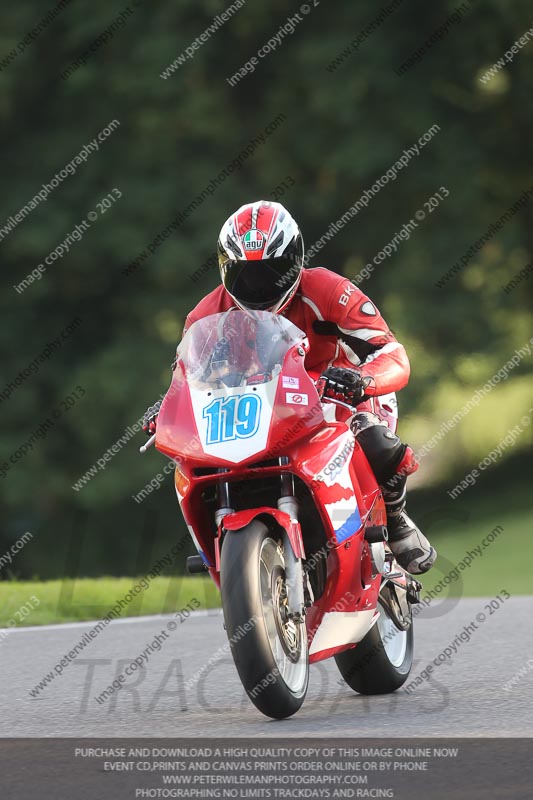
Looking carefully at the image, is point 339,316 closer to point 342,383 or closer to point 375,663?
point 342,383

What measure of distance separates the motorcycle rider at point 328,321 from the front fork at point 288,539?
43 cm

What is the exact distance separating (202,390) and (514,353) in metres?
14.4

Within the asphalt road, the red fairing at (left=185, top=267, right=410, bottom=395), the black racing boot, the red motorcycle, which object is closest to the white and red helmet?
the red fairing at (left=185, top=267, right=410, bottom=395)

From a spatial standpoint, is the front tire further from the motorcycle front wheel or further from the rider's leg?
the motorcycle front wheel

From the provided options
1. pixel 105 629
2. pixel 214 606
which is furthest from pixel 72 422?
pixel 105 629

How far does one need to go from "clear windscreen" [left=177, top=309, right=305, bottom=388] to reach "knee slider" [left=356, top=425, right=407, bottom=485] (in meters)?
0.57

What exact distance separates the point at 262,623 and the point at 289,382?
0.98 m

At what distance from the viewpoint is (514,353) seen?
1975 cm

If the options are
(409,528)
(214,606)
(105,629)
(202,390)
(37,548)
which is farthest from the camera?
(37,548)

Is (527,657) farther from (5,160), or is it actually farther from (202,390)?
(5,160)

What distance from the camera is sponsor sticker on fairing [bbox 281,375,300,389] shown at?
227 inches

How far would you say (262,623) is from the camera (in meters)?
5.33

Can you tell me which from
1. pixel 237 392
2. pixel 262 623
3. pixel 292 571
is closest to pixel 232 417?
pixel 237 392
